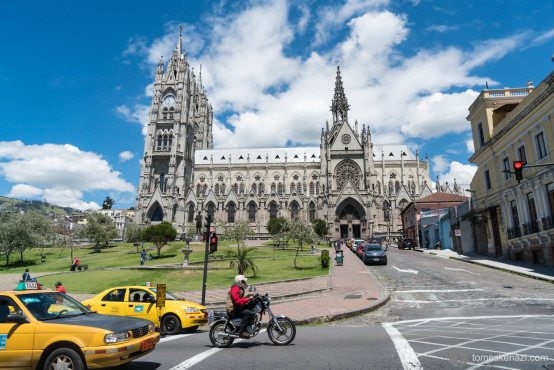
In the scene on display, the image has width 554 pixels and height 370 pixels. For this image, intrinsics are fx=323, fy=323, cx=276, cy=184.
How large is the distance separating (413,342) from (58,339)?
623 centimetres

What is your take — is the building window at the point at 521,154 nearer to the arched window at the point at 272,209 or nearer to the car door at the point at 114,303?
the car door at the point at 114,303

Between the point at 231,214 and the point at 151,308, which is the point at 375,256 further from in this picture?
the point at 231,214

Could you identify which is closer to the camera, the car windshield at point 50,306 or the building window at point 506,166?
the car windshield at point 50,306

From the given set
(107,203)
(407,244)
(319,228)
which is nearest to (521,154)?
(407,244)

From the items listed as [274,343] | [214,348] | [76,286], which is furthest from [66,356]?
[76,286]

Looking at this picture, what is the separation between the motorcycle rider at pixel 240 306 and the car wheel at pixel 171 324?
9.83ft

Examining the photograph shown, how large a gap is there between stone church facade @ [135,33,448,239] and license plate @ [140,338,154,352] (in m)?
52.2

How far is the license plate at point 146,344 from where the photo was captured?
518cm

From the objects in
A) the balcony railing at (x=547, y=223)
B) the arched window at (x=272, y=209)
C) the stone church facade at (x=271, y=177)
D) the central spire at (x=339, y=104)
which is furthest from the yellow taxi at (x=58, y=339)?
the central spire at (x=339, y=104)

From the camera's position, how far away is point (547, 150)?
1878cm

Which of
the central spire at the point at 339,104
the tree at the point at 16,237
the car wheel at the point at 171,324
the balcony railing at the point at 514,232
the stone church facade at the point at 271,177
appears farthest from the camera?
the central spire at the point at 339,104

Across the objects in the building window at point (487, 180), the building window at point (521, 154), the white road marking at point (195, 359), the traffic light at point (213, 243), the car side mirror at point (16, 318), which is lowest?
the white road marking at point (195, 359)

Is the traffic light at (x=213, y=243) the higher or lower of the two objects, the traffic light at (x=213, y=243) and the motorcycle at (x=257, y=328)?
the higher

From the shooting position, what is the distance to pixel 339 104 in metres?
72.8
